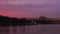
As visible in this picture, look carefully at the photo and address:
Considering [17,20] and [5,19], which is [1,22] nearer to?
[5,19]

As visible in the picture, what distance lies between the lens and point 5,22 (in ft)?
206

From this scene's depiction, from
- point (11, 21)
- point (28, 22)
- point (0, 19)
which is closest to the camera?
point (0, 19)

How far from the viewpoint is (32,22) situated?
251ft

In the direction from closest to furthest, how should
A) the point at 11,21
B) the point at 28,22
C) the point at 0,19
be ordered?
the point at 0,19 < the point at 11,21 < the point at 28,22

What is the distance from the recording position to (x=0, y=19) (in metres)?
61.5

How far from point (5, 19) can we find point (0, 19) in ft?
9.03

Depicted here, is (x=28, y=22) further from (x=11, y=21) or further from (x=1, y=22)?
(x=1, y=22)

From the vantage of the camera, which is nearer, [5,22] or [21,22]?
[5,22]

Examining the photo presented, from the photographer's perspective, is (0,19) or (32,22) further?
(32,22)

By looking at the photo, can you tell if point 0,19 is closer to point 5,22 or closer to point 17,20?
point 5,22

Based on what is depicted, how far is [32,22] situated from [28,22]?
3248mm

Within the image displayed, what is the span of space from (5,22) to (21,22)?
7913 millimetres

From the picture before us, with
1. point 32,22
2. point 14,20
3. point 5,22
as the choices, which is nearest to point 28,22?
point 32,22

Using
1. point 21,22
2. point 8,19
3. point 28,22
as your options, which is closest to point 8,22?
point 8,19
